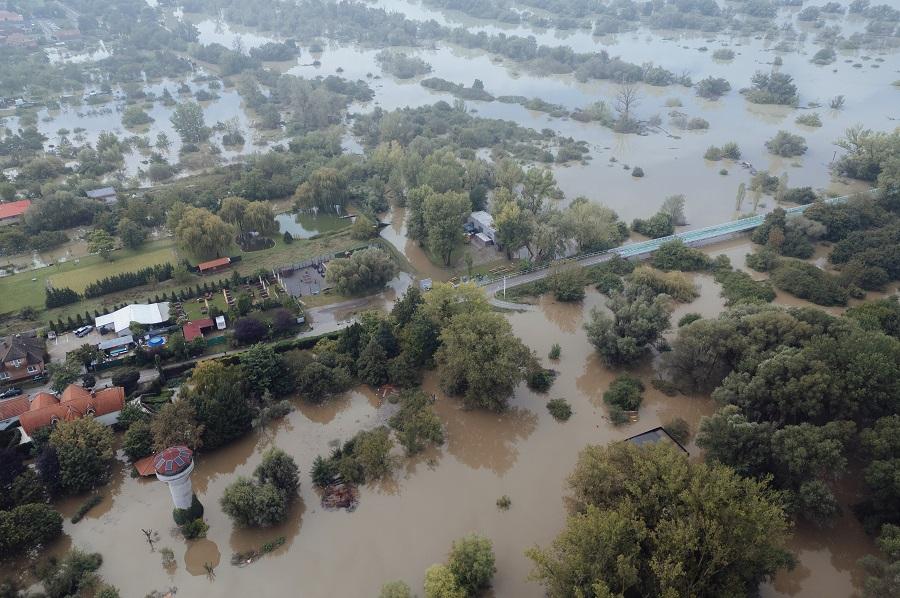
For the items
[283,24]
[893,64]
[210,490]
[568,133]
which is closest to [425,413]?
[210,490]

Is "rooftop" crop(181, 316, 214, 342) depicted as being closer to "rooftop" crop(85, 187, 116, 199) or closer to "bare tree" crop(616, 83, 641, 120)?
"rooftop" crop(85, 187, 116, 199)

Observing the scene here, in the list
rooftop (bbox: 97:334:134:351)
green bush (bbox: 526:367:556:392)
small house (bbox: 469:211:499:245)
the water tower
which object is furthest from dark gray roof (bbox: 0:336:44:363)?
small house (bbox: 469:211:499:245)

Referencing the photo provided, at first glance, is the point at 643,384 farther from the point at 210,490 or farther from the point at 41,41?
the point at 41,41

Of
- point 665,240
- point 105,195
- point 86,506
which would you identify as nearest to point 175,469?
point 86,506

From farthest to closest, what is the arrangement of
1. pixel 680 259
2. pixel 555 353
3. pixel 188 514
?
1. pixel 680 259
2. pixel 555 353
3. pixel 188 514

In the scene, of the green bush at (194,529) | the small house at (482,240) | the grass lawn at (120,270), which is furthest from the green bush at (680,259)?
the green bush at (194,529)

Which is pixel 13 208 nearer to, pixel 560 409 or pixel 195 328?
pixel 195 328

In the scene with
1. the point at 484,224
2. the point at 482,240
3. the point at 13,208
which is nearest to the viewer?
the point at 482,240
